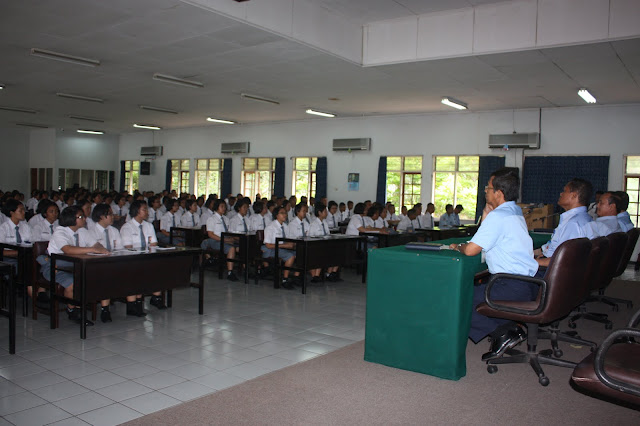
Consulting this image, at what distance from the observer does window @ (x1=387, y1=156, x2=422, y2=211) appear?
1366 cm

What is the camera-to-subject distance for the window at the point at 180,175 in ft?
61.8

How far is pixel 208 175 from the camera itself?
18.2 meters

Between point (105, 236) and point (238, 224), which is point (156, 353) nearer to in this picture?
point (105, 236)

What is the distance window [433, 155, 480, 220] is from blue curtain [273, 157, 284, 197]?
4.93m

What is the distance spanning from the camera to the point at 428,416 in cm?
305

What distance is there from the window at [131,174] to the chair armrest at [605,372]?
67.4 feet

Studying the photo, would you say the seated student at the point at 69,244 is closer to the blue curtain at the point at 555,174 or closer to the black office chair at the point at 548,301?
the black office chair at the point at 548,301

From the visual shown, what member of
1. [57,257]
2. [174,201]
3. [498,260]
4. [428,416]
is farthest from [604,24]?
[174,201]

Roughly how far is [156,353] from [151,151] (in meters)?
16.4

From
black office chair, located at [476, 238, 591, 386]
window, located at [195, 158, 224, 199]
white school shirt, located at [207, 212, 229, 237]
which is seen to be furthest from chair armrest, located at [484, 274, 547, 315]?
window, located at [195, 158, 224, 199]

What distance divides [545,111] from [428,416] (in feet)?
34.4

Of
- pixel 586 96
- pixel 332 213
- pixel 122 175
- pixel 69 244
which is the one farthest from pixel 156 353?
pixel 122 175

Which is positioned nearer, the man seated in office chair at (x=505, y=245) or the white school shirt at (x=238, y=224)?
the man seated in office chair at (x=505, y=245)

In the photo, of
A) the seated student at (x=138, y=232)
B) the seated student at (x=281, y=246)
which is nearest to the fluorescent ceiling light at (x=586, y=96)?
the seated student at (x=281, y=246)
